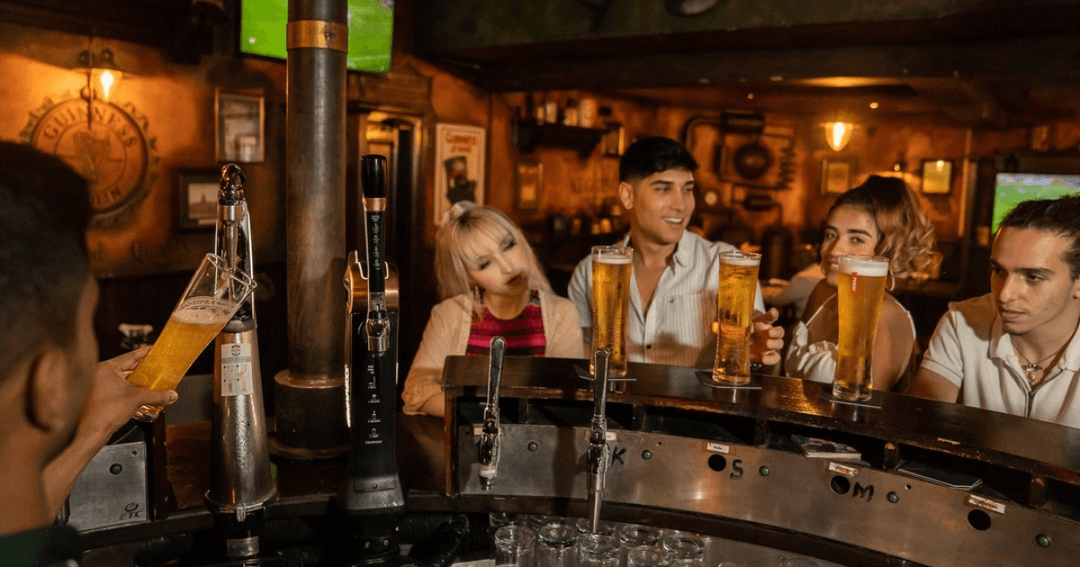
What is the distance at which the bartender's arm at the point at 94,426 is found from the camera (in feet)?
2.21

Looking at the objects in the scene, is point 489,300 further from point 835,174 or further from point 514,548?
point 835,174

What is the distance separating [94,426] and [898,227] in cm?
254

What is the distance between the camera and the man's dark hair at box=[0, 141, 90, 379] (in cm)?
60

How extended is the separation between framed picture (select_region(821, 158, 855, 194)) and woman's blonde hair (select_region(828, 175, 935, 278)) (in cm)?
940

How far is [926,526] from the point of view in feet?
4.66

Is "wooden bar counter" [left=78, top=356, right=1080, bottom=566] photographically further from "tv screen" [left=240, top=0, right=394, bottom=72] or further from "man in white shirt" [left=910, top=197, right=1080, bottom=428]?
"tv screen" [left=240, top=0, right=394, bottom=72]

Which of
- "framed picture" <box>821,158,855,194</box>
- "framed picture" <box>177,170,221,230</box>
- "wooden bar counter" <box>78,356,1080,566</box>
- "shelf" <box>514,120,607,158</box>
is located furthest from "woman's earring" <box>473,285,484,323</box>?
"framed picture" <box>821,158,855,194</box>

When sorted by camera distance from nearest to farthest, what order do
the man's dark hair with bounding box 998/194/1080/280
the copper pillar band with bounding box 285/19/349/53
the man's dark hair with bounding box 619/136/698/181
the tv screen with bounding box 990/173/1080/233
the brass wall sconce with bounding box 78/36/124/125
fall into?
the man's dark hair with bounding box 998/194/1080/280 < the copper pillar band with bounding box 285/19/349/53 < the man's dark hair with bounding box 619/136/698/181 < the brass wall sconce with bounding box 78/36/124/125 < the tv screen with bounding box 990/173/1080/233

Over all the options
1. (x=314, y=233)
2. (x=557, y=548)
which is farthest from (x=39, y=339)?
(x=314, y=233)

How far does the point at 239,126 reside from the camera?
5.83m

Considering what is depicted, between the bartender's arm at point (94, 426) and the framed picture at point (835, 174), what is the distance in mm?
11801

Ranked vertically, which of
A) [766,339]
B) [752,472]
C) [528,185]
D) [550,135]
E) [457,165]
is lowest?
[752,472]

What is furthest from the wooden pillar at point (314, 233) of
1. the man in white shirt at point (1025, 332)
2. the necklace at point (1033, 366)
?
the necklace at point (1033, 366)

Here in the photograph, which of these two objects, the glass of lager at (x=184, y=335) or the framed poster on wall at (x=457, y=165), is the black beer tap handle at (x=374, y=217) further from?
the framed poster on wall at (x=457, y=165)
